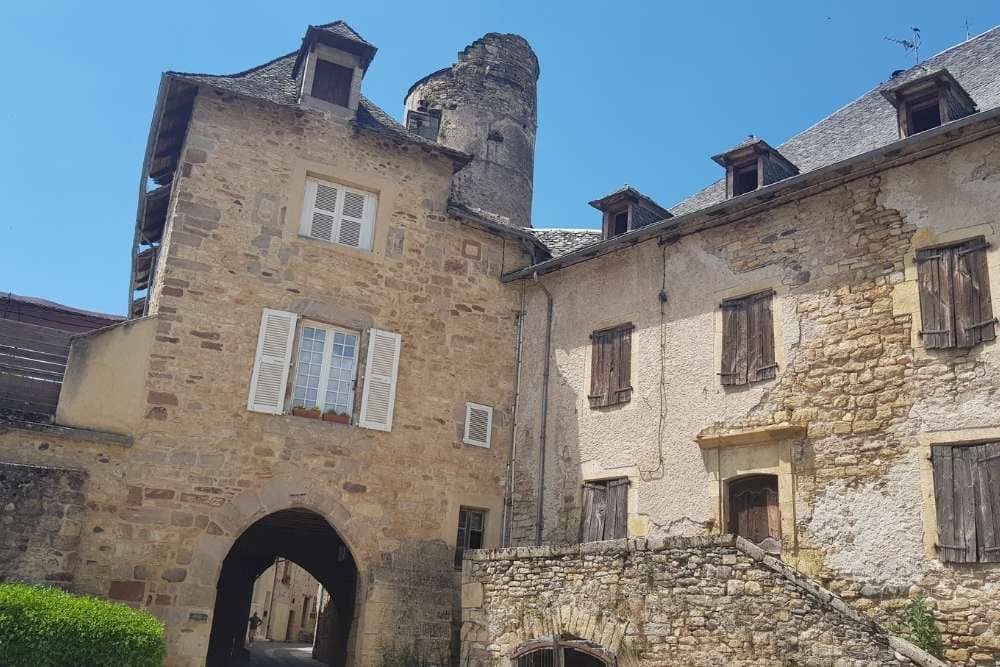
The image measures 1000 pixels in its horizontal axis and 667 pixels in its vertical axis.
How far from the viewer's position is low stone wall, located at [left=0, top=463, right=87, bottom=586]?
9.28 meters

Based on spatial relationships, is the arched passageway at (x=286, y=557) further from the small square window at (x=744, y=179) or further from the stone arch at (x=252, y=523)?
the small square window at (x=744, y=179)

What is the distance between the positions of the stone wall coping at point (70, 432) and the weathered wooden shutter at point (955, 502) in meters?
8.63

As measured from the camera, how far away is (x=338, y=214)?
12.6 metres

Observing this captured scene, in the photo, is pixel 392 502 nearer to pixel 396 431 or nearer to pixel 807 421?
pixel 396 431

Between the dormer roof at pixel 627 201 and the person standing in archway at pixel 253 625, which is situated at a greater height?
the dormer roof at pixel 627 201

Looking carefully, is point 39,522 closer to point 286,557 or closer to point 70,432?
point 70,432

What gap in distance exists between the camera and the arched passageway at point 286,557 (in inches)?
573

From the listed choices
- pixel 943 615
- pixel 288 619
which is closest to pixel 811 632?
pixel 943 615

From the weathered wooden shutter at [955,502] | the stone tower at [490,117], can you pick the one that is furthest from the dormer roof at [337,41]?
the weathered wooden shutter at [955,502]

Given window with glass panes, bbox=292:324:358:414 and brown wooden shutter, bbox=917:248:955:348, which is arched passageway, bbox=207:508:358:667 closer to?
window with glass panes, bbox=292:324:358:414

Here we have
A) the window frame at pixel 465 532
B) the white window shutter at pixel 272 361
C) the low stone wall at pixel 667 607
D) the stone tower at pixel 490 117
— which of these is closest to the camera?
the low stone wall at pixel 667 607

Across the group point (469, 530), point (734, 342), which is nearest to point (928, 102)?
point (734, 342)

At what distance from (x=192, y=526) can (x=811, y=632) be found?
22.5 feet

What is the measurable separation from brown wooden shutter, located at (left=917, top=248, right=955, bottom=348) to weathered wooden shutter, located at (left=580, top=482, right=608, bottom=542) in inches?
169
